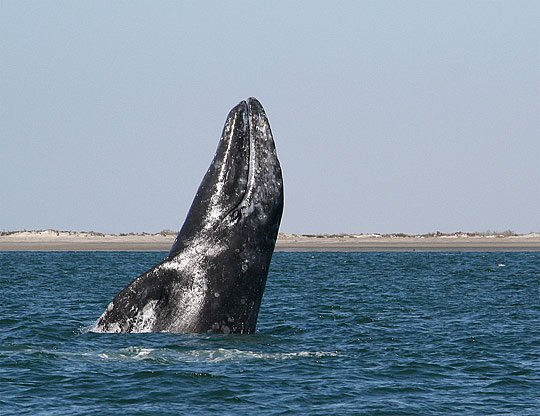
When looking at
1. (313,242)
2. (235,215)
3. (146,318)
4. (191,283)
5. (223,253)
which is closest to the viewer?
(146,318)

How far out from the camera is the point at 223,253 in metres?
14.6

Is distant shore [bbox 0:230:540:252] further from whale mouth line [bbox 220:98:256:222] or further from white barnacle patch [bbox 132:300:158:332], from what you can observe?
white barnacle patch [bbox 132:300:158:332]

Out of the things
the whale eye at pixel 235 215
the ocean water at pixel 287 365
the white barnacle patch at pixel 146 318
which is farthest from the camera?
the whale eye at pixel 235 215

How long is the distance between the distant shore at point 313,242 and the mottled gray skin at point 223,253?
218 feet

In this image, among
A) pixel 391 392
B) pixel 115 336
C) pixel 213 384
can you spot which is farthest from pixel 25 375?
pixel 391 392

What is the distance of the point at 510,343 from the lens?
18078 mm

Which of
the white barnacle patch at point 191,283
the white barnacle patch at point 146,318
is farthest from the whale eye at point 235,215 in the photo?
the white barnacle patch at point 146,318

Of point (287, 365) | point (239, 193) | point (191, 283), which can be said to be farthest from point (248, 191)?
point (287, 365)

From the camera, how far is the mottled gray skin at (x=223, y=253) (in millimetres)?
14320

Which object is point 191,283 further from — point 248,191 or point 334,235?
point 334,235

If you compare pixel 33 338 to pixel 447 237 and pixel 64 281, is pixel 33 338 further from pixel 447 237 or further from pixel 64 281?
pixel 447 237

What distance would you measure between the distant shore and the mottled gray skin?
66345mm

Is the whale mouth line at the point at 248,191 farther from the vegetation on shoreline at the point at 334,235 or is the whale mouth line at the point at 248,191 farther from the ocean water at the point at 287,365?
the vegetation on shoreline at the point at 334,235

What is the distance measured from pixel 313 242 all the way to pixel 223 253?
81981 millimetres
